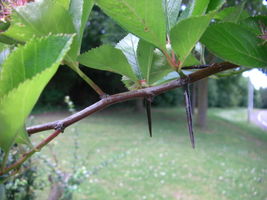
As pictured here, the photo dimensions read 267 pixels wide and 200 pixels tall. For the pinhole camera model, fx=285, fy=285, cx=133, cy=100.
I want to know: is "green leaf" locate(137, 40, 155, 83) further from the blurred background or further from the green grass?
the green grass

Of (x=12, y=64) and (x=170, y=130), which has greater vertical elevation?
(x=12, y=64)

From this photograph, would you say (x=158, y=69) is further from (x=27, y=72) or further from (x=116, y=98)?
(x=27, y=72)

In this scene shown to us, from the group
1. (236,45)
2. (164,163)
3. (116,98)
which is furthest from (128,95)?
(164,163)

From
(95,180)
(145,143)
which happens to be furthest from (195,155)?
(95,180)

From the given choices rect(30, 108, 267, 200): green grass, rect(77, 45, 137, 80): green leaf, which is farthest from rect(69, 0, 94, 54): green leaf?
rect(30, 108, 267, 200): green grass

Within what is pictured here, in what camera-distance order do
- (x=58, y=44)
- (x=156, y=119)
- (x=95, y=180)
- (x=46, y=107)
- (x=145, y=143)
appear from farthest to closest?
(x=46, y=107)
(x=156, y=119)
(x=145, y=143)
(x=95, y=180)
(x=58, y=44)

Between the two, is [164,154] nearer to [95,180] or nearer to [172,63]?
[95,180]

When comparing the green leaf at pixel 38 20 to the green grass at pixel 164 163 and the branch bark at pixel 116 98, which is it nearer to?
the branch bark at pixel 116 98
